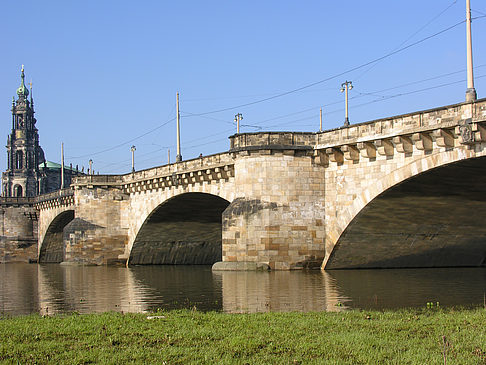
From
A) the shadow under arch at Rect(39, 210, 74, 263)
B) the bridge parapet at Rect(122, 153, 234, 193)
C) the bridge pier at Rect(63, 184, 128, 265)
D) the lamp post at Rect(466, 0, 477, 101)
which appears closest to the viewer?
the lamp post at Rect(466, 0, 477, 101)

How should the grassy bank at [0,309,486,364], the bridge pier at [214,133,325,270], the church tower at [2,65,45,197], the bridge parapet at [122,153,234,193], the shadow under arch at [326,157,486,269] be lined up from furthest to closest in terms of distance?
the church tower at [2,65,45,197], the bridge parapet at [122,153,234,193], the bridge pier at [214,133,325,270], the shadow under arch at [326,157,486,269], the grassy bank at [0,309,486,364]

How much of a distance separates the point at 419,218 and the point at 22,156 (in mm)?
109716

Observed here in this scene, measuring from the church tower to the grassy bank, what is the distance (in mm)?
118462

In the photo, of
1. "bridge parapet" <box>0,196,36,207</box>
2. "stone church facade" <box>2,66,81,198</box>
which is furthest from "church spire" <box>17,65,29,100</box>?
"bridge parapet" <box>0,196,36,207</box>

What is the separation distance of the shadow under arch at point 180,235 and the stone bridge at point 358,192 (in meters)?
6.61

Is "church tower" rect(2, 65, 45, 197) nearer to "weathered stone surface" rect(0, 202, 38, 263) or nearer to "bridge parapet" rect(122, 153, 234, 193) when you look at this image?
"weathered stone surface" rect(0, 202, 38, 263)

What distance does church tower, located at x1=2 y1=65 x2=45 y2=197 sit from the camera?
126 metres

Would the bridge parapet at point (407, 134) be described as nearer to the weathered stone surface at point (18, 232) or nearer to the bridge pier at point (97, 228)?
the bridge pier at point (97, 228)

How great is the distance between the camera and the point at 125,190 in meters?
53.7

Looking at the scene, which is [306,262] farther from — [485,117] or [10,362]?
[10,362]

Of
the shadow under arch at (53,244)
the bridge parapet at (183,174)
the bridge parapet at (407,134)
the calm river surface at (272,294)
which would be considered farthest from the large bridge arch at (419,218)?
the shadow under arch at (53,244)

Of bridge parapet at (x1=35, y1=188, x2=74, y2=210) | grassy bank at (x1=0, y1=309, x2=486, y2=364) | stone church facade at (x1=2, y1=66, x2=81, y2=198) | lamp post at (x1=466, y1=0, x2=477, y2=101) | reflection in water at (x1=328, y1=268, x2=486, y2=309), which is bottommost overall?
reflection in water at (x1=328, y1=268, x2=486, y2=309)

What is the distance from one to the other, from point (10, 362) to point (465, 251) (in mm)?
31900

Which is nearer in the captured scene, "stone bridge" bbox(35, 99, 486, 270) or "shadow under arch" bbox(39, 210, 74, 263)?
"stone bridge" bbox(35, 99, 486, 270)
